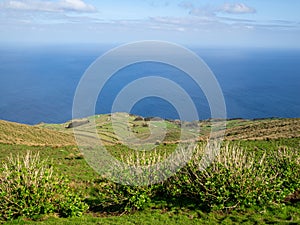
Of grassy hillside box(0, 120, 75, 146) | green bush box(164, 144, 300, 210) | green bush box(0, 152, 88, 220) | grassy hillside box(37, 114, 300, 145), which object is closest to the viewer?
green bush box(0, 152, 88, 220)

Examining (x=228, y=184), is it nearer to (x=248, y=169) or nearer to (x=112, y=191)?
A: (x=248, y=169)

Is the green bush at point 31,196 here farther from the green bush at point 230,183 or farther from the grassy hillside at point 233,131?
the grassy hillside at point 233,131

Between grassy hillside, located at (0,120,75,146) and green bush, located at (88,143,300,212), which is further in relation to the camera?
grassy hillside, located at (0,120,75,146)

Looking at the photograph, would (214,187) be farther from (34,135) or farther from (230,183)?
(34,135)

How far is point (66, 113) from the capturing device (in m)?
184

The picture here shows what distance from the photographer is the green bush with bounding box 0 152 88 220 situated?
498 inches

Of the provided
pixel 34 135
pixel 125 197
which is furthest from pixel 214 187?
pixel 34 135

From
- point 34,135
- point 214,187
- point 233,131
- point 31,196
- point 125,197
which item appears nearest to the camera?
point 31,196

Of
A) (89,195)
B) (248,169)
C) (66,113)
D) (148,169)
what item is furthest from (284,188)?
(66,113)

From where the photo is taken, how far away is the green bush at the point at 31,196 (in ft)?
41.5

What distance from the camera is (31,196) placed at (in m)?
12.6

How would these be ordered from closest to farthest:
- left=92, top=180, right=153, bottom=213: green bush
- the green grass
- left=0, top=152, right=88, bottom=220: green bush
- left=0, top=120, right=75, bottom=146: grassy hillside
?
the green grass
left=0, top=152, right=88, bottom=220: green bush
left=92, top=180, right=153, bottom=213: green bush
left=0, top=120, right=75, bottom=146: grassy hillside

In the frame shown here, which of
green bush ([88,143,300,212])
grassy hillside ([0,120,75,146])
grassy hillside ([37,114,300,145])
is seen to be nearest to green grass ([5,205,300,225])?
green bush ([88,143,300,212])

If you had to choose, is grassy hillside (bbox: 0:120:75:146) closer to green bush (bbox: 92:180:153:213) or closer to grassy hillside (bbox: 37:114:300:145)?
grassy hillside (bbox: 37:114:300:145)
